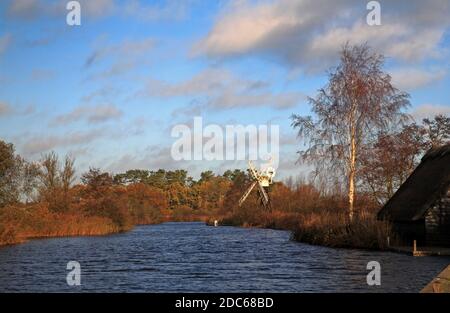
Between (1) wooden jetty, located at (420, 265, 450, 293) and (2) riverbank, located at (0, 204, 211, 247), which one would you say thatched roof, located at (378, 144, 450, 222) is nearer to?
(1) wooden jetty, located at (420, 265, 450, 293)

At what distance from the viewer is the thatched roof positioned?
102 ft

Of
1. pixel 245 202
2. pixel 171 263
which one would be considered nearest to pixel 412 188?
pixel 171 263

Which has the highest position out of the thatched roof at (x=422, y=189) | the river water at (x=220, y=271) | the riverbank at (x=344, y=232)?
the thatched roof at (x=422, y=189)

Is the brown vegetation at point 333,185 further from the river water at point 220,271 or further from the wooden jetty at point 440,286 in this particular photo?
the wooden jetty at point 440,286

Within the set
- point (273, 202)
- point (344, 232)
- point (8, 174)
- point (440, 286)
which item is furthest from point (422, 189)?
point (273, 202)

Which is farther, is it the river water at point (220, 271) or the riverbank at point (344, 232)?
the riverbank at point (344, 232)

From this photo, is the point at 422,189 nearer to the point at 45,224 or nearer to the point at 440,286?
the point at 440,286

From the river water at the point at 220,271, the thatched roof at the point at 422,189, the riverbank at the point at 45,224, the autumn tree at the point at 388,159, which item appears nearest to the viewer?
the river water at the point at 220,271

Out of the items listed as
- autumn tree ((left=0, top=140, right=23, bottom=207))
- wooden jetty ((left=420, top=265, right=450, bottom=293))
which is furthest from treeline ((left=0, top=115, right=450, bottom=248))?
wooden jetty ((left=420, top=265, right=450, bottom=293))

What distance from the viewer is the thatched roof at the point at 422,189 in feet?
102

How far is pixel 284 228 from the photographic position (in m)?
67.9

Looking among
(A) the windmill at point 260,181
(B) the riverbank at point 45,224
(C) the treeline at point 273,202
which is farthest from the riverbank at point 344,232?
(A) the windmill at point 260,181

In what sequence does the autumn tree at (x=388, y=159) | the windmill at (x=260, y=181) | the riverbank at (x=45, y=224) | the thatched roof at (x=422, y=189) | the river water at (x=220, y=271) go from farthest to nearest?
the windmill at (x=260, y=181)
the riverbank at (x=45, y=224)
the autumn tree at (x=388, y=159)
the thatched roof at (x=422, y=189)
the river water at (x=220, y=271)

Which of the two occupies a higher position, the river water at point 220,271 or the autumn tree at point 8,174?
the autumn tree at point 8,174
